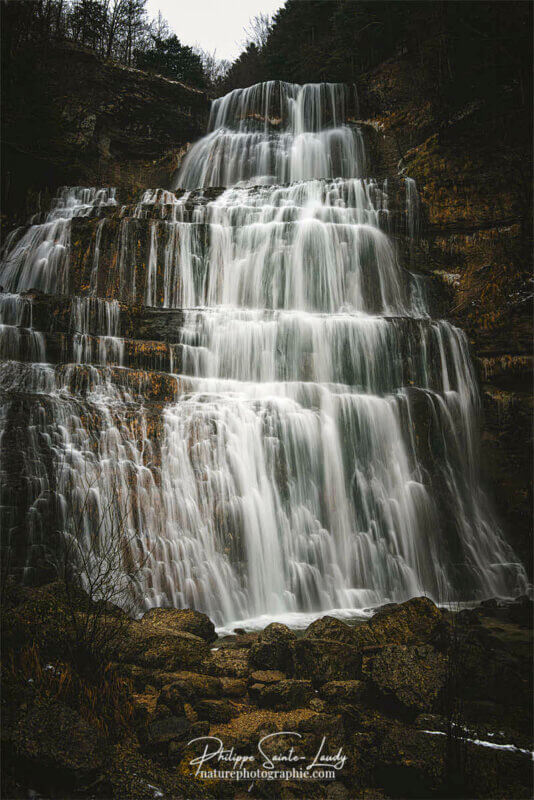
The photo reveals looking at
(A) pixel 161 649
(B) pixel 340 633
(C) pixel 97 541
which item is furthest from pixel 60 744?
(C) pixel 97 541

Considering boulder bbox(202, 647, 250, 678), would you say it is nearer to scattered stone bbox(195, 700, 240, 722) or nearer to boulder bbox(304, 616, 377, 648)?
scattered stone bbox(195, 700, 240, 722)

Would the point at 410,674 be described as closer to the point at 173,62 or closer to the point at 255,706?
the point at 255,706

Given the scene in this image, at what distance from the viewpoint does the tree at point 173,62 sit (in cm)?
2786

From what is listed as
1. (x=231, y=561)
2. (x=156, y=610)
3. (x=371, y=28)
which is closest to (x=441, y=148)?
(x=371, y=28)

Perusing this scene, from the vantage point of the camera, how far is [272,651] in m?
5.12

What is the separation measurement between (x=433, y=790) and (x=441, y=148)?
17.6 meters

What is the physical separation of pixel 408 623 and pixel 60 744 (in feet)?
13.6

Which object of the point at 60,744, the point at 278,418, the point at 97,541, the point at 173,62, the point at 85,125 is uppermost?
the point at 173,62

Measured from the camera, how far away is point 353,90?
889 inches

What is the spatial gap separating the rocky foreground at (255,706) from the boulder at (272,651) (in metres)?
0.01

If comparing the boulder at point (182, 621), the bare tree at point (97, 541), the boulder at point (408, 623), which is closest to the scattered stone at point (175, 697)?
the bare tree at point (97, 541)

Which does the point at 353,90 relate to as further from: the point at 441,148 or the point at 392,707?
the point at 392,707

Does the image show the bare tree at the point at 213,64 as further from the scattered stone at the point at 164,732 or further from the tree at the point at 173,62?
the scattered stone at the point at 164,732

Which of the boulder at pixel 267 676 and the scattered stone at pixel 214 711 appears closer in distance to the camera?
the scattered stone at pixel 214 711
